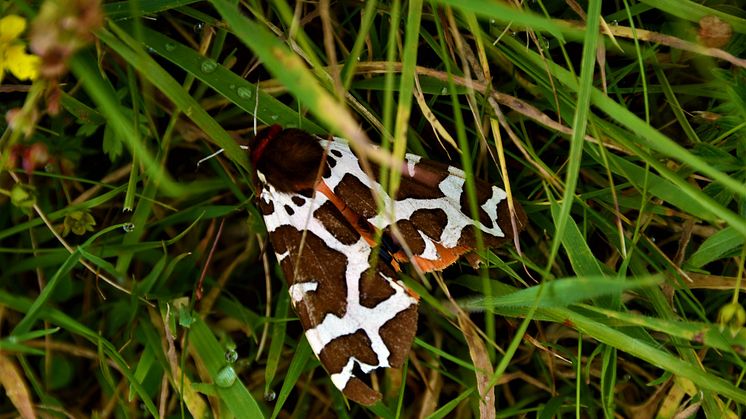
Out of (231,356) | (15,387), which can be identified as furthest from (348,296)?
(15,387)

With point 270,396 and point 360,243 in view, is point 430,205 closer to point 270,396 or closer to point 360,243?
point 360,243

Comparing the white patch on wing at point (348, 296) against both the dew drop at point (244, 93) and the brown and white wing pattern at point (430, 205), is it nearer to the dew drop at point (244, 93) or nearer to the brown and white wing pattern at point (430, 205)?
the brown and white wing pattern at point (430, 205)

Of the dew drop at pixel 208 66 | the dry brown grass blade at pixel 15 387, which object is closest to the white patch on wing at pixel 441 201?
the dew drop at pixel 208 66

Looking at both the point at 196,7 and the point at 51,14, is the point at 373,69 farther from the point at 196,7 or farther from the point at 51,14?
the point at 51,14

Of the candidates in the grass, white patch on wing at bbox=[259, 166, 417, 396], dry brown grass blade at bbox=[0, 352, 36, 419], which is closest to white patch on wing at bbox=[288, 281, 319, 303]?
Result: white patch on wing at bbox=[259, 166, 417, 396]

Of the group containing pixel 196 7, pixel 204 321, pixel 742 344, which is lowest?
pixel 204 321

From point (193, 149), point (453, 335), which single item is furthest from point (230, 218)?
point (453, 335)
